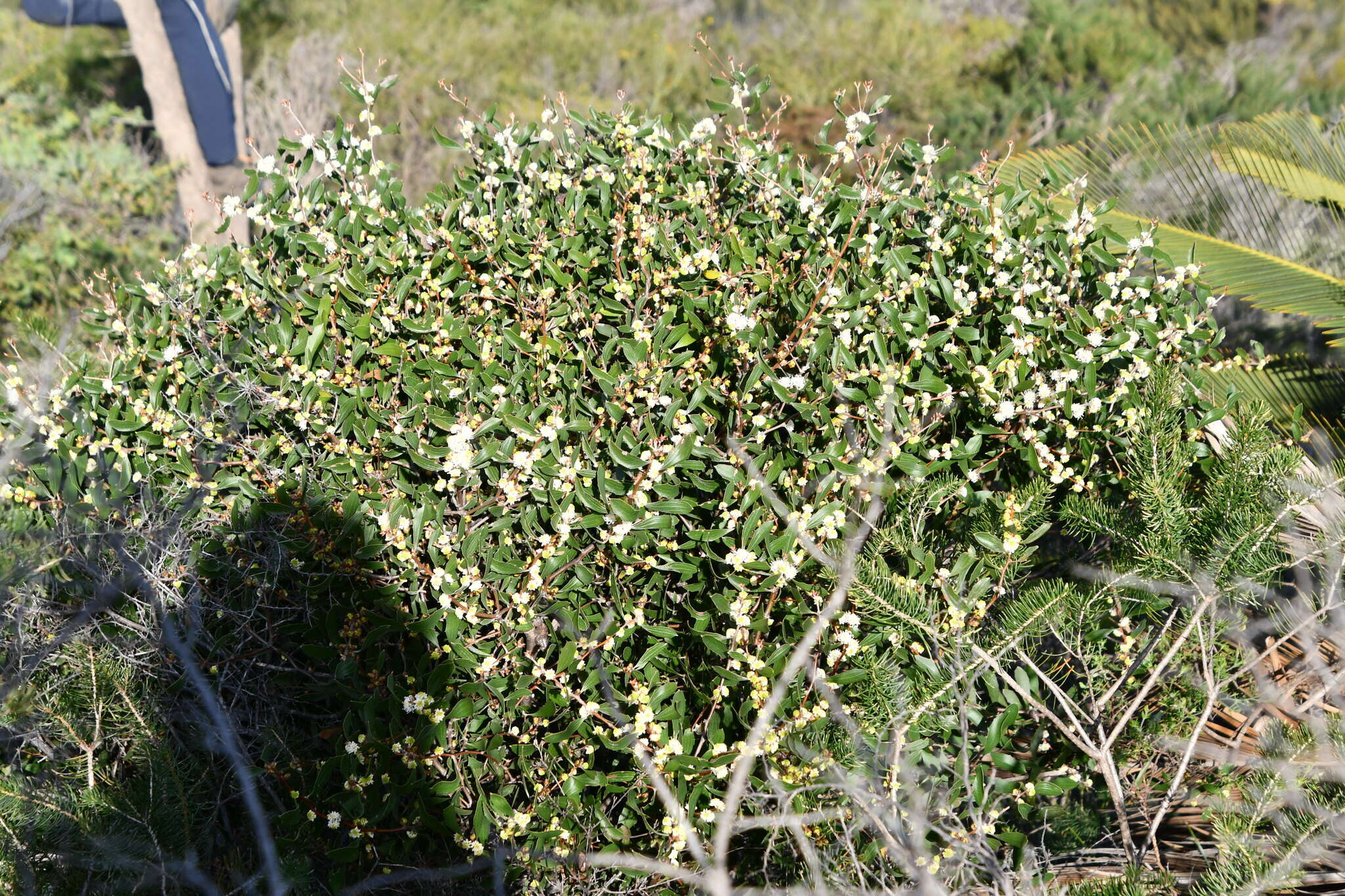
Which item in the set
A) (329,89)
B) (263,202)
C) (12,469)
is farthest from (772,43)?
(12,469)

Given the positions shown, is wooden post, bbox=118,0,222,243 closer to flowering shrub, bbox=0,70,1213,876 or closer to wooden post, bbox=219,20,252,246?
wooden post, bbox=219,20,252,246

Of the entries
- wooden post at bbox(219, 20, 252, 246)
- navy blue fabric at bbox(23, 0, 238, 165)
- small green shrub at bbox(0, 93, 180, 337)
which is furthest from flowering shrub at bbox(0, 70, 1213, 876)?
wooden post at bbox(219, 20, 252, 246)

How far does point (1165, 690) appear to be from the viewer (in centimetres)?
231

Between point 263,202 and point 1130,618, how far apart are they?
2.47 m

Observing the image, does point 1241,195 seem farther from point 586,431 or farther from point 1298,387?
point 586,431

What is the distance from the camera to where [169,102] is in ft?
19.3

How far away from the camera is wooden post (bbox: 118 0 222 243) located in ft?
18.5

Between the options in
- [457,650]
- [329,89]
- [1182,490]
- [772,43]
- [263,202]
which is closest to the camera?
[457,650]

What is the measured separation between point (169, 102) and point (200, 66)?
38 centimetres

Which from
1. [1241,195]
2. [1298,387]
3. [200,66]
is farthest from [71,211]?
[1298,387]

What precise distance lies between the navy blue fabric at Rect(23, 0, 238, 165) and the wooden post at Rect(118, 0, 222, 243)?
77 mm

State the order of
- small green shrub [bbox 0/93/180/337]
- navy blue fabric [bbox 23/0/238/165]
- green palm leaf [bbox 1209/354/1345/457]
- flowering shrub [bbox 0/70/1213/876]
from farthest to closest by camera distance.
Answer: navy blue fabric [bbox 23/0/238/165] → small green shrub [bbox 0/93/180/337] → green palm leaf [bbox 1209/354/1345/457] → flowering shrub [bbox 0/70/1213/876]

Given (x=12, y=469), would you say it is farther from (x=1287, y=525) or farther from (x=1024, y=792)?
(x=1287, y=525)

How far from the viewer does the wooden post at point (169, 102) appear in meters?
5.64
